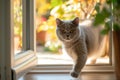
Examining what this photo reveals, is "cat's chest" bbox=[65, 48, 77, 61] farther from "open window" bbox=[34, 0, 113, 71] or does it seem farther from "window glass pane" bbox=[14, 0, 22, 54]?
"window glass pane" bbox=[14, 0, 22, 54]

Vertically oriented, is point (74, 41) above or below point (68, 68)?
above

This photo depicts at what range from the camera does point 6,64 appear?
137cm

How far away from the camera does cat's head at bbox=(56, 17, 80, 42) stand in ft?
5.90

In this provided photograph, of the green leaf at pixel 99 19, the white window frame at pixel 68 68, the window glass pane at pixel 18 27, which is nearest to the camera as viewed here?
the green leaf at pixel 99 19

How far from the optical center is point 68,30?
1.81m

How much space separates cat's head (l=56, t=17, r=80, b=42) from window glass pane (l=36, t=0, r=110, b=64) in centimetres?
25

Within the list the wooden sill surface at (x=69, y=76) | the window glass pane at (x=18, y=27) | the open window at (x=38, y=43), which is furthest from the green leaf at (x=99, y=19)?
the wooden sill surface at (x=69, y=76)

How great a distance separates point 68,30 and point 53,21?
33 centimetres

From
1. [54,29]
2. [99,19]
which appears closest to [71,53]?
[54,29]

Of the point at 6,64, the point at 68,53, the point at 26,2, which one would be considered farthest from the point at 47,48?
the point at 6,64

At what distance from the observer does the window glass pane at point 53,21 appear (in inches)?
81.4

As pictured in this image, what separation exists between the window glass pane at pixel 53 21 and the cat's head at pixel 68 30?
10.0 inches

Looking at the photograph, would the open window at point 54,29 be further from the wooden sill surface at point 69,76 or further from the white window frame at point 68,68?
the wooden sill surface at point 69,76

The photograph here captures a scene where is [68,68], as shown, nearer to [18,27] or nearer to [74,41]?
[74,41]
